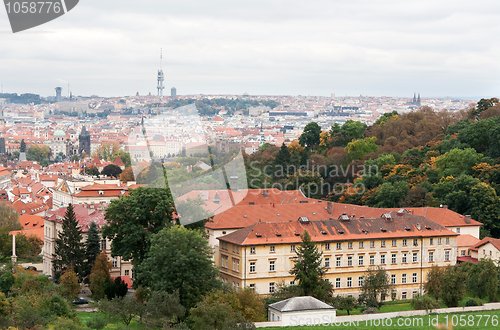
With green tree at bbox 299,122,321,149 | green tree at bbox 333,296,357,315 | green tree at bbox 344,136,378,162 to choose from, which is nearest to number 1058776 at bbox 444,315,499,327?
green tree at bbox 333,296,357,315

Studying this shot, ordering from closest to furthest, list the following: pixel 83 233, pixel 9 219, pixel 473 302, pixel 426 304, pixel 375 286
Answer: pixel 426 304
pixel 473 302
pixel 375 286
pixel 83 233
pixel 9 219

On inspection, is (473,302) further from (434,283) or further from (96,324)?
(96,324)

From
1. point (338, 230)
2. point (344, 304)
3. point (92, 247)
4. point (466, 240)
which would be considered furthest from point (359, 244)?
point (92, 247)

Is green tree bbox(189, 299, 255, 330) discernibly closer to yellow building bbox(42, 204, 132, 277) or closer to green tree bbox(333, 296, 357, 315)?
green tree bbox(333, 296, 357, 315)

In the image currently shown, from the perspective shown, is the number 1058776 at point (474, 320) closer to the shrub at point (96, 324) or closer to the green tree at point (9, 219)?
the shrub at point (96, 324)

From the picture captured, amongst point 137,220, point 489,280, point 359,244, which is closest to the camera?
point 489,280

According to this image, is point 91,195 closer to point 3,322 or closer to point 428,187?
point 428,187

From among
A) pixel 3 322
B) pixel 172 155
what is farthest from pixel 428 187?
pixel 3 322
